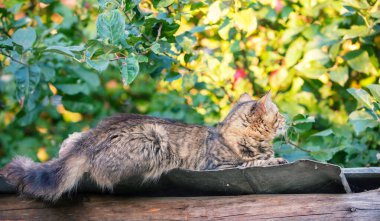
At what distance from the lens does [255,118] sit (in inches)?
118

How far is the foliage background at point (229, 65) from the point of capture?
10.7 feet

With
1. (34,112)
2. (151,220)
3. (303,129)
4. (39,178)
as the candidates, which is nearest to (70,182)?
(39,178)

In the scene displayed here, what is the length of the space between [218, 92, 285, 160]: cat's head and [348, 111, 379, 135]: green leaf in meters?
0.37

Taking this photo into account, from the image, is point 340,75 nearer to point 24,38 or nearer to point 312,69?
point 312,69

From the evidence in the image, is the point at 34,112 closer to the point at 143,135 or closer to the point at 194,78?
the point at 194,78

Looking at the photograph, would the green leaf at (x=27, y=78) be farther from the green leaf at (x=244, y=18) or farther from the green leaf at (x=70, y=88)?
the green leaf at (x=244, y=18)

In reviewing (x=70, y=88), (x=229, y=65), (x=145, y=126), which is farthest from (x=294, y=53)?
(x=145, y=126)

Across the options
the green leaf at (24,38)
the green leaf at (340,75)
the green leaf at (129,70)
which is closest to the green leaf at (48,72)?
the green leaf at (24,38)

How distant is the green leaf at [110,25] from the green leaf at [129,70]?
0.11 m

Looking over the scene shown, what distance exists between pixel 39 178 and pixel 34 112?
73.5 inches

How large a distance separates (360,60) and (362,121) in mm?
935

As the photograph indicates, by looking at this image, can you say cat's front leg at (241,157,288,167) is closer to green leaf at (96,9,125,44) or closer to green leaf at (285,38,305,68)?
green leaf at (96,9,125,44)

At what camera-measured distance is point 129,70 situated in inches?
97.7

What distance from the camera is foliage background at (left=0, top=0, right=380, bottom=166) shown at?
3260 mm
